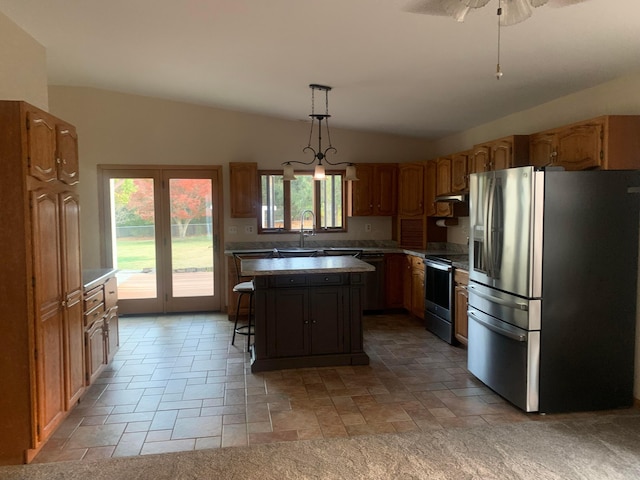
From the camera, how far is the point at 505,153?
4.10 meters

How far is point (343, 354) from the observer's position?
421 centimetres

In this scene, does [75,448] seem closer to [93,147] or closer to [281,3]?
[281,3]

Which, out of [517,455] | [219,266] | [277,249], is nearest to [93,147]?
[219,266]

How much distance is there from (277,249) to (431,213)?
2129 millimetres

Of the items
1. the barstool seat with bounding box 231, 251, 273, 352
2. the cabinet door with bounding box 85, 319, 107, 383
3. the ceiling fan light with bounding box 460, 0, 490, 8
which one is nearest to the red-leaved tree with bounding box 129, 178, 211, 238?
the barstool seat with bounding box 231, 251, 273, 352

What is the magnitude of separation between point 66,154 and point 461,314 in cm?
382

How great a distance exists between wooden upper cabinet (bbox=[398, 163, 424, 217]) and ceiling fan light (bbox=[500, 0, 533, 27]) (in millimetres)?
3953

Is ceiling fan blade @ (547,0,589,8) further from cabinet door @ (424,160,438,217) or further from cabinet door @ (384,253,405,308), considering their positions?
cabinet door @ (384,253,405,308)

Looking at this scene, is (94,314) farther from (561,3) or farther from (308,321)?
(561,3)

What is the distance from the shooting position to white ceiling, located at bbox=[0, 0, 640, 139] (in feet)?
8.91

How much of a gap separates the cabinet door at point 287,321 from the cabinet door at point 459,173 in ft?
7.58

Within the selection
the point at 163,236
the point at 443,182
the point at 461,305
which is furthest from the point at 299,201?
the point at 461,305

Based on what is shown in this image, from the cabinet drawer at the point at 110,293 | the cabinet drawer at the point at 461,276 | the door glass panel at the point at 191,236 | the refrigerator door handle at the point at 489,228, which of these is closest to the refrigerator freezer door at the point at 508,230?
the refrigerator door handle at the point at 489,228

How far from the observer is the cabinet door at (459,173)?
16.5 ft
